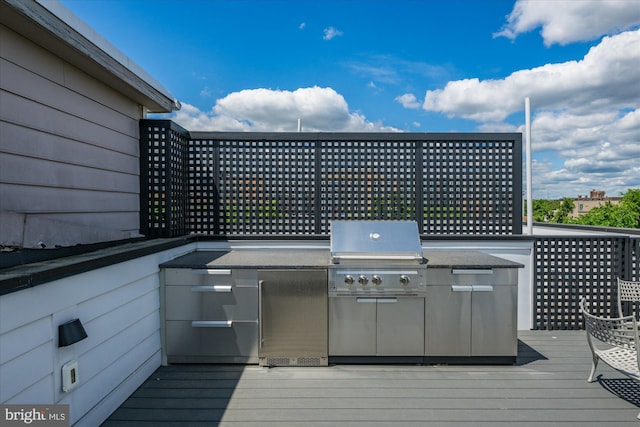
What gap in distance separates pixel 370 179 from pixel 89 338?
9.34ft

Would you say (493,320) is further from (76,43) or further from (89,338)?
(76,43)

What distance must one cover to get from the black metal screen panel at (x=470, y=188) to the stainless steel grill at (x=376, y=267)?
905 mm

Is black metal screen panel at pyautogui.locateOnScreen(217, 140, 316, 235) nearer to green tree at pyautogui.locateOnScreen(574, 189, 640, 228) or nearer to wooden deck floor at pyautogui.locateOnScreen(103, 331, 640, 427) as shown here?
wooden deck floor at pyautogui.locateOnScreen(103, 331, 640, 427)

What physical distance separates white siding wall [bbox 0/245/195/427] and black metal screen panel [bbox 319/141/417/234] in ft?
6.33

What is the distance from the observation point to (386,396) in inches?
88.6

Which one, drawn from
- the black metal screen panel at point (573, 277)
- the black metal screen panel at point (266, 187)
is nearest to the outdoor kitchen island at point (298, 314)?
the black metal screen panel at point (266, 187)

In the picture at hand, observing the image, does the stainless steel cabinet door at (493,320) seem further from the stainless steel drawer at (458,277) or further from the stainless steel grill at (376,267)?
the stainless steel grill at (376,267)

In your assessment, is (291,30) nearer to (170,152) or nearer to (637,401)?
(170,152)

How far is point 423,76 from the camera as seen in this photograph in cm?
665

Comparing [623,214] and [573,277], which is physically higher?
[623,214]

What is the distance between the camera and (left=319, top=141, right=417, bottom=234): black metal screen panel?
3604 mm

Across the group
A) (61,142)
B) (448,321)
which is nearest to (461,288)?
(448,321)

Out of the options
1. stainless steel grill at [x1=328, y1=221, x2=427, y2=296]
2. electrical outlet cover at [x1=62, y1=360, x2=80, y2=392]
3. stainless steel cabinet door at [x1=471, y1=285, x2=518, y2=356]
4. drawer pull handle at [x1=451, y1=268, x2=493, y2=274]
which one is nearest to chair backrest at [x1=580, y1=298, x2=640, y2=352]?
stainless steel cabinet door at [x1=471, y1=285, x2=518, y2=356]

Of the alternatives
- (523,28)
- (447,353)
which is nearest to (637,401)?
(447,353)
